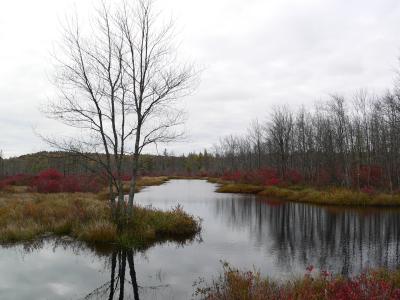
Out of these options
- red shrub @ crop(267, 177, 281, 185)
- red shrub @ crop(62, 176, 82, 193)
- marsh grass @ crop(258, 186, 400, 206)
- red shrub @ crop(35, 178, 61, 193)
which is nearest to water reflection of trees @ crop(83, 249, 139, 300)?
red shrub @ crop(35, 178, 61, 193)

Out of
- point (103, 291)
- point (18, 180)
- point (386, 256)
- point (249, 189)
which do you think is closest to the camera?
point (103, 291)

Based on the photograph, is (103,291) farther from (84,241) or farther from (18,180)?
(18,180)

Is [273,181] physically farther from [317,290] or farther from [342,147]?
[317,290]

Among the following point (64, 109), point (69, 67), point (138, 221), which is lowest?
point (138, 221)

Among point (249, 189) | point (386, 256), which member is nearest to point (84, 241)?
point (386, 256)

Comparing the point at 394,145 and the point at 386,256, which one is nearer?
the point at 386,256

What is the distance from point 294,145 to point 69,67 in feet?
170

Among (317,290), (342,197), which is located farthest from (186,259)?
(342,197)

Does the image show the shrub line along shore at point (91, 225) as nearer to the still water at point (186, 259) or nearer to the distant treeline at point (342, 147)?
the still water at point (186, 259)

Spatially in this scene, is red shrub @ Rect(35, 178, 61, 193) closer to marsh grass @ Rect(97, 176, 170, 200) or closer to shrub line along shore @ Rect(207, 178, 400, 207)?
marsh grass @ Rect(97, 176, 170, 200)

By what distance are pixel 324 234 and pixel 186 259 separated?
9.01 meters

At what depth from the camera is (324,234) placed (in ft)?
64.4

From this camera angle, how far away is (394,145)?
4484 centimetres

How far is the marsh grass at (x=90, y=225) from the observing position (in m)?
15.6
